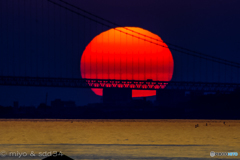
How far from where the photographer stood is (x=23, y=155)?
1416cm

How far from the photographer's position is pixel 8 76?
65.5m

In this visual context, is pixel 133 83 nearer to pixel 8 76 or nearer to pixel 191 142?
pixel 8 76

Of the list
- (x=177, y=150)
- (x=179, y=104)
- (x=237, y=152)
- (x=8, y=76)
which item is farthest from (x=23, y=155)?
(x=179, y=104)

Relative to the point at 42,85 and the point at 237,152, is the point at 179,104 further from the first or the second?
the point at 237,152

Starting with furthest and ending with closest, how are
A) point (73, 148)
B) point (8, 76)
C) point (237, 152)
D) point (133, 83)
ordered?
point (133, 83) < point (8, 76) < point (73, 148) < point (237, 152)

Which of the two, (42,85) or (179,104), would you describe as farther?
(179,104)

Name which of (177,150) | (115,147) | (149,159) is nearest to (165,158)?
(149,159)

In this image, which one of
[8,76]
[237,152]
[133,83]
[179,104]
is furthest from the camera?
[179,104]

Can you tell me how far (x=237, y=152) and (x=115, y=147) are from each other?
392 cm

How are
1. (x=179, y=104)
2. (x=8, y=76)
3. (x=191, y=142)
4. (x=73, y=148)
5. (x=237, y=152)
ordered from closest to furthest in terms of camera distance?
1. (x=237, y=152)
2. (x=73, y=148)
3. (x=191, y=142)
4. (x=8, y=76)
5. (x=179, y=104)

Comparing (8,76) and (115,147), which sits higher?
(8,76)

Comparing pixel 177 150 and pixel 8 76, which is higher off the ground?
pixel 8 76

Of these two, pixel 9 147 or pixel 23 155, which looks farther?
pixel 9 147

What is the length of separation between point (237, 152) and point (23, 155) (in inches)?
248
